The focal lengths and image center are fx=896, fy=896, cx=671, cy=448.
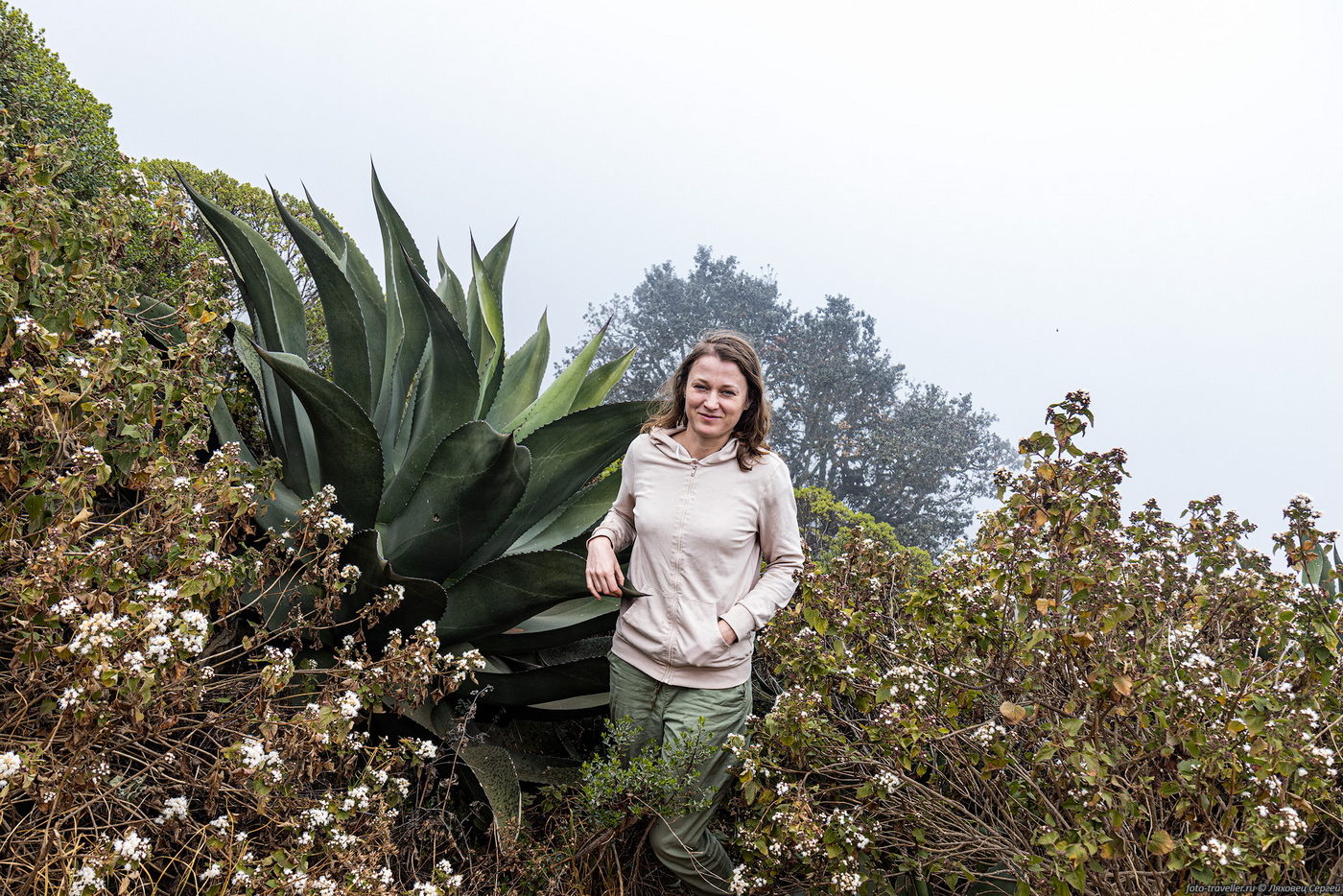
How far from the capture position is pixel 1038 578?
2156 millimetres

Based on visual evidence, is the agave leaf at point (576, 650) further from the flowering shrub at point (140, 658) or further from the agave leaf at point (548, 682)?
the flowering shrub at point (140, 658)

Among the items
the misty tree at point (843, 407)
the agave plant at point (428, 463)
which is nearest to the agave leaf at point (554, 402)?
the agave plant at point (428, 463)

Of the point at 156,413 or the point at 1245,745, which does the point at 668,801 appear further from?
the point at 156,413

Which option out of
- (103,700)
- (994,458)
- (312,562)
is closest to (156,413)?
(312,562)

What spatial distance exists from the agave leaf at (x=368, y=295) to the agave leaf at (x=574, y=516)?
750mm

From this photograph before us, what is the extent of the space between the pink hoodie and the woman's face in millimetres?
86

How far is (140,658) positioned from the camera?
5.60 feet

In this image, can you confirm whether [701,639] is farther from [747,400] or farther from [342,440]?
[342,440]

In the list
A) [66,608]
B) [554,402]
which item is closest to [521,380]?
[554,402]

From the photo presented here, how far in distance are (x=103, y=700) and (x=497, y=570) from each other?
1.08 meters

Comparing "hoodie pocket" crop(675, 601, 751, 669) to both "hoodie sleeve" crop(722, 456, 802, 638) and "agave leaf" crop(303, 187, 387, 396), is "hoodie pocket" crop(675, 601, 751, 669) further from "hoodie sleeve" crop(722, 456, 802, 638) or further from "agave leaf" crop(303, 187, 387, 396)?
"agave leaf" crop(303, 187, 387, 396)

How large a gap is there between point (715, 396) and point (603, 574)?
1.97 feet

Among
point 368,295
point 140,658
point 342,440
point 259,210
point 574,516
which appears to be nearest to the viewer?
point 140,658

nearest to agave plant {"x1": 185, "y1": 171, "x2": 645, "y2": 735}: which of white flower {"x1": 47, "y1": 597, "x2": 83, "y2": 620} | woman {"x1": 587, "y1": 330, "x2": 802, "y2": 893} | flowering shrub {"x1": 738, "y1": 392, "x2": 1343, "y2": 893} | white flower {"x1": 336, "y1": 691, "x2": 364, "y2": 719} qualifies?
woman {"x1": 587, "y1": 330, "x2": 802, "y2": 893}
